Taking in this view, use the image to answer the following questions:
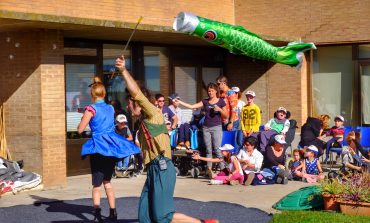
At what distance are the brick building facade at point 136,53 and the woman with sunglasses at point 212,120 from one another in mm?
1513

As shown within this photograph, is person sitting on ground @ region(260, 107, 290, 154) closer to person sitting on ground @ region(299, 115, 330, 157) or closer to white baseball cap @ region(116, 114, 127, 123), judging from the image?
person sitting on ground @ region(299, 115, 330, 157)

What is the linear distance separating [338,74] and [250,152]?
5.20 m

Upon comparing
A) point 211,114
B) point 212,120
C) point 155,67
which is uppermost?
point 155,67

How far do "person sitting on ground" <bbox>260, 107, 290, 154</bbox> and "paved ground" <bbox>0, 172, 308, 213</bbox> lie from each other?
1.26 metres

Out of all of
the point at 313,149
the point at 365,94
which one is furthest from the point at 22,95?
the point at 365,94

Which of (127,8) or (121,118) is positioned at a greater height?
(127,8)

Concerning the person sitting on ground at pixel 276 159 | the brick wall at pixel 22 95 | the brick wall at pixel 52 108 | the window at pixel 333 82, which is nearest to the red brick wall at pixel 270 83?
the window at pixel 333 82

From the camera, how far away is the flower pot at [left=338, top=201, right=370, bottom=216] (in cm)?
904

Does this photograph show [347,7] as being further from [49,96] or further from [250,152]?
[49,96]

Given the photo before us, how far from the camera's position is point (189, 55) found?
17.6 metres

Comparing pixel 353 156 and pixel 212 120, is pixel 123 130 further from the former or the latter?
pixel 353 156

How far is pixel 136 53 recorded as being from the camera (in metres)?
16.0

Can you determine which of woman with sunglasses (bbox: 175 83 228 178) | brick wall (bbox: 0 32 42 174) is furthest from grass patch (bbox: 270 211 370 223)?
brick wall (bbox: 0 32 42 174)

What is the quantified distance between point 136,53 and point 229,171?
14.1 feet
